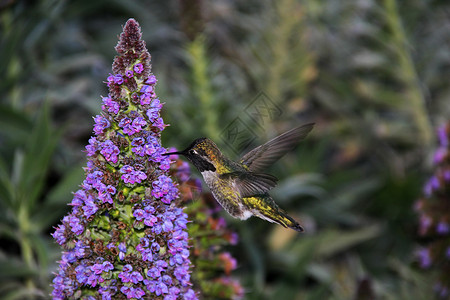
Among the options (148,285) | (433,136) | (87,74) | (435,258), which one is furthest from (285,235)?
(148,285)

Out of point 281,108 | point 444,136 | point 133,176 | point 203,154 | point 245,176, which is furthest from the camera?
point 281,108

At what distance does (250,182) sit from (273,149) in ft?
0.85

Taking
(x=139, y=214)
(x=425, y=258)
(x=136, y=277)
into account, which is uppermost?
(x=425, y=258)

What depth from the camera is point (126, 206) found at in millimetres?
1734

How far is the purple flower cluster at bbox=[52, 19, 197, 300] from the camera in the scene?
5.49 feet

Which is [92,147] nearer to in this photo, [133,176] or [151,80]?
[133,176]

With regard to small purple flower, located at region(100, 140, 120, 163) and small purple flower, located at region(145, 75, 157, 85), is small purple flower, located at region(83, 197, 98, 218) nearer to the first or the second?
small purple flower, located at region(100, 140, 120, 163)

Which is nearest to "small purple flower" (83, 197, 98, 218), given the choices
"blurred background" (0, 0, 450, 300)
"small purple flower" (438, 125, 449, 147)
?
"blurred background" (0, 0, 450, 300)

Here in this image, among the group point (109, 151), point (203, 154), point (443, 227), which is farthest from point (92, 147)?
point (443, 227)

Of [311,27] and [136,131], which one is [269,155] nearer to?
[136,131]

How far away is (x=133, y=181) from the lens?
1.66m

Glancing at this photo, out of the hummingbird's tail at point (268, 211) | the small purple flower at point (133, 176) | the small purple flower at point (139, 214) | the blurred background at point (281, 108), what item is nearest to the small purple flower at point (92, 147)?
the small purple flower at point (133, 176)

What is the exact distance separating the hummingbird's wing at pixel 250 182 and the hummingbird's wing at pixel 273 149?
0.79 feet

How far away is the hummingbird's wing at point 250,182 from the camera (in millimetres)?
2135
